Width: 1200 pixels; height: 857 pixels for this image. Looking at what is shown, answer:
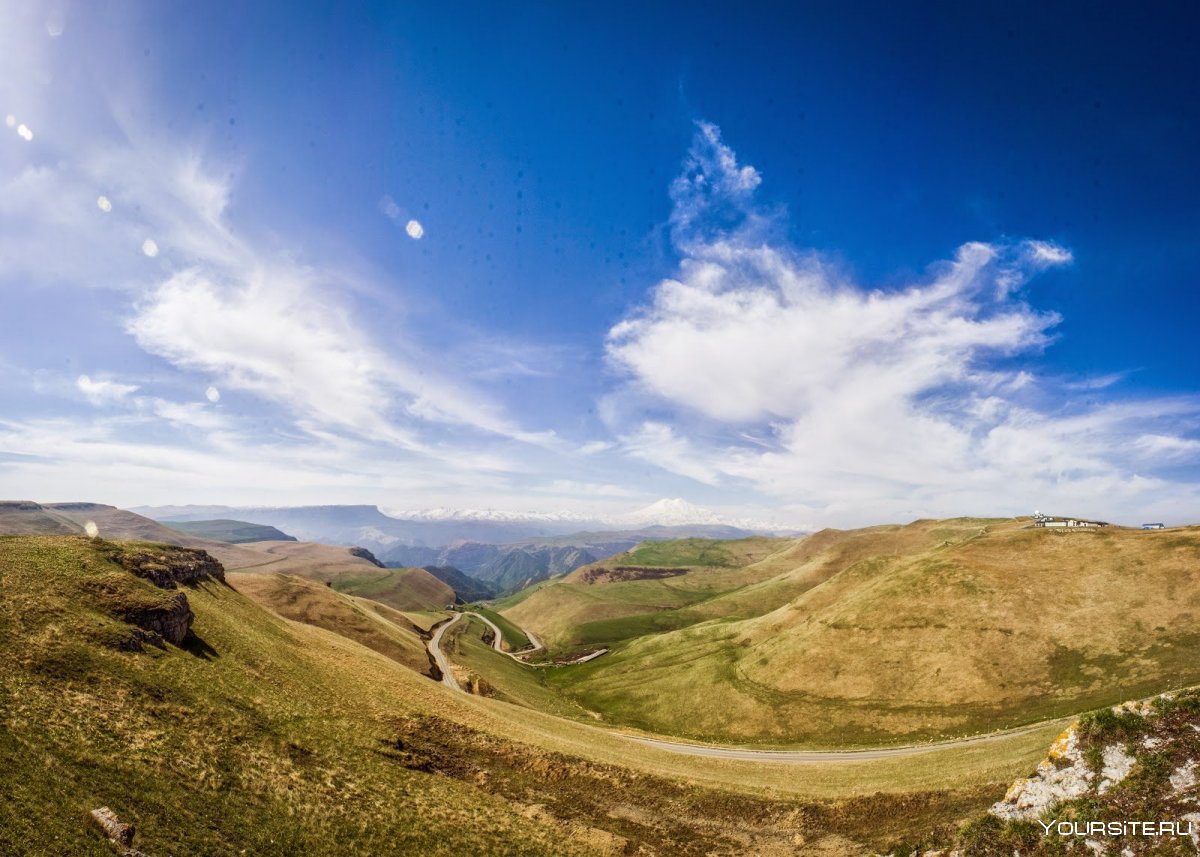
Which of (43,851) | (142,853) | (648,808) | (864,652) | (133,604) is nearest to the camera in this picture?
(43,851)

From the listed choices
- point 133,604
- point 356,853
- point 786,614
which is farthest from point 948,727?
point 133,604

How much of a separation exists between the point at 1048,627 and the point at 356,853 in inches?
4199

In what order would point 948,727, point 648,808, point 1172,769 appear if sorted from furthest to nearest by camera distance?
point 948,727 → point 648,808 → point 1172,769

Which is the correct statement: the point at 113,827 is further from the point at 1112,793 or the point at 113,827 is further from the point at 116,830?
the point at 1112,793

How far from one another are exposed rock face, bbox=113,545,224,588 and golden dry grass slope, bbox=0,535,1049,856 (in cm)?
230

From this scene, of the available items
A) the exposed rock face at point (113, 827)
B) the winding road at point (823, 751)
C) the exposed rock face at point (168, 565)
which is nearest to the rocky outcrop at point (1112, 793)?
the exposed rock face at point (113, 827)

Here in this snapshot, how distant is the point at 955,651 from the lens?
85938 millimetres

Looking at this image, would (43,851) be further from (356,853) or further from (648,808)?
(648,808)

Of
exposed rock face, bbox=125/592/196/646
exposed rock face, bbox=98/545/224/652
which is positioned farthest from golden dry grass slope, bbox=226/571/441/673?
exposed rock face, bbox=125/592/196/646

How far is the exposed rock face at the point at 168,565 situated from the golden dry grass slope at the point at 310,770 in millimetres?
2302

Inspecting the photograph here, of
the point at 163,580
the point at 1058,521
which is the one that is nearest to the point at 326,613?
the point at 163,580

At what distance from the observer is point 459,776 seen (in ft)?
129

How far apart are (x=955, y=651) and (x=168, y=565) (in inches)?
4626

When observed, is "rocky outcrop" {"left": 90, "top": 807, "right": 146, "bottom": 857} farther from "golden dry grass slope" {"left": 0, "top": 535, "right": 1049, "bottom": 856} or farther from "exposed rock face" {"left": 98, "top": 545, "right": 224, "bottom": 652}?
"exposed rock face" {"left": 98, "top": 545, "right": 224, "bottom": 652}
